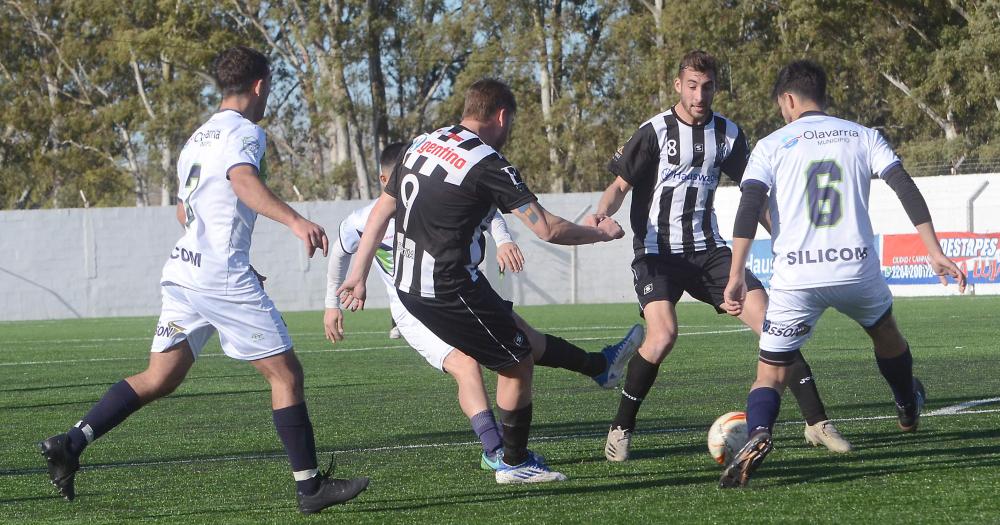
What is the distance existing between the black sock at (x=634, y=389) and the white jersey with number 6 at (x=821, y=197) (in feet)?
4.02

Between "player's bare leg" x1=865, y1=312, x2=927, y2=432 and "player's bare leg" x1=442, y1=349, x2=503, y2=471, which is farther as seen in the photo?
"player's bare leg" x1=865, y1=312, x2=927, y2=432

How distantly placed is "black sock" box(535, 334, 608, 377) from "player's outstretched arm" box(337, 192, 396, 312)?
1052 millimetres

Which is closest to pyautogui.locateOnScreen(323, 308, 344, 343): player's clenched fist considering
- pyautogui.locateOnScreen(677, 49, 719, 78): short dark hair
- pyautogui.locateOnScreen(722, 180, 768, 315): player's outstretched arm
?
pyautogui.locateOnScreen(722, 180, 768, 315): player's outstretched arm

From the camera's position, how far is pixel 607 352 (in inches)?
282

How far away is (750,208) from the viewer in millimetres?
5840

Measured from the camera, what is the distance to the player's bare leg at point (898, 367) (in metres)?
6.59

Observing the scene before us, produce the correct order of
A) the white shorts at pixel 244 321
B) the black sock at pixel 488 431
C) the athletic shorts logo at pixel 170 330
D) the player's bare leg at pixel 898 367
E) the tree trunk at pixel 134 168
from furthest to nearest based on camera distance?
the tree trunk at pixel 134 168 → the player's bare leg at pixel 898 367 → the black sock at pixel 488 431 → the athletic shorts logo at pixel 170 330 → the white shorts at pixel 244 321

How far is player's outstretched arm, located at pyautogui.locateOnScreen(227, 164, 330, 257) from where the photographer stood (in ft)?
17.4

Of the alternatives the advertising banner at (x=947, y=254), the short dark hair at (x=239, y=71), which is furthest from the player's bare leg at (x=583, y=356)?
the advertising banner at (x=947, y=254)

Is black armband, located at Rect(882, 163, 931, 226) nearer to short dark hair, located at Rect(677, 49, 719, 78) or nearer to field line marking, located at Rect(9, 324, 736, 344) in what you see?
short dark hair, located at Rect(677, 49, 719, 78)

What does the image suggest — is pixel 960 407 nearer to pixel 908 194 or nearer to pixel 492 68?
pixel 908 194

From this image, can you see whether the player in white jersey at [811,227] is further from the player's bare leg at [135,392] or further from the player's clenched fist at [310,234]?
the player's bare leg at [135,392]

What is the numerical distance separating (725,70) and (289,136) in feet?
57.9

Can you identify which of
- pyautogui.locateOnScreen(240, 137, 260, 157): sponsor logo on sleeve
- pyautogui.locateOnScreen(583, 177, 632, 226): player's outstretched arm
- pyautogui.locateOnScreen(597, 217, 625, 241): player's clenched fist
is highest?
pyautogui.locateOnScreen(240, 137, 260, 157): sponsor logo on sleeve
